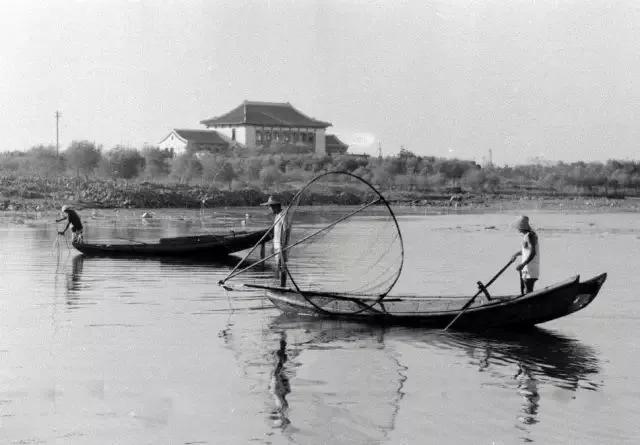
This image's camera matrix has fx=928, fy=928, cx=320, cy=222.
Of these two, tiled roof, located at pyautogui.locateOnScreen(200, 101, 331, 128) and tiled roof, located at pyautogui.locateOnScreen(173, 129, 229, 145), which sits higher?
tiled roof, located at pyautogui.locateOnScreen(200, 101, 331, 128)

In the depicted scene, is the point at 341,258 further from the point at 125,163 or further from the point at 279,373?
the point at 125,163

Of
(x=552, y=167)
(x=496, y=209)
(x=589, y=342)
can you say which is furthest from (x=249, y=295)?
(x=552, y=167)

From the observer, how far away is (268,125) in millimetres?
85125

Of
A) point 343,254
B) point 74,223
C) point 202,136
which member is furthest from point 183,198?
point 74,223

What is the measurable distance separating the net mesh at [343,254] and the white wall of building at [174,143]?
29117 millimetres

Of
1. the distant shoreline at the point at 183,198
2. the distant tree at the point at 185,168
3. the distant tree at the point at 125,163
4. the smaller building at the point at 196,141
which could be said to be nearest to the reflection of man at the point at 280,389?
the distant shoreline at the point at 183,198

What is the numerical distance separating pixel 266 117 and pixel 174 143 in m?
8.78

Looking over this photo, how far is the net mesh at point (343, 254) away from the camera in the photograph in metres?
15.2

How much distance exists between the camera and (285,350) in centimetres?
1238

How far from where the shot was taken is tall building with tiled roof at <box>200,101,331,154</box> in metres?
84.2

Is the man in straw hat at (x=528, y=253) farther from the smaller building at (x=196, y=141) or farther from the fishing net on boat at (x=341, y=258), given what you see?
the smaller building at (x=196, y=141)

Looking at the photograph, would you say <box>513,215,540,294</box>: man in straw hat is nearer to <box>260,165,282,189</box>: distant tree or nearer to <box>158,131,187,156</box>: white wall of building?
<box>260,165,282,189</box>: distant tree

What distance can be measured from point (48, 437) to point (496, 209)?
6000 centimetres

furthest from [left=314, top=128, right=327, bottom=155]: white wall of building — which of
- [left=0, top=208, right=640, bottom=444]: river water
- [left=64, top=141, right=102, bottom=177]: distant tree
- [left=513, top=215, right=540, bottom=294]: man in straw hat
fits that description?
[left=513, top=215, right=540, bottom=294]: man in straw hat
